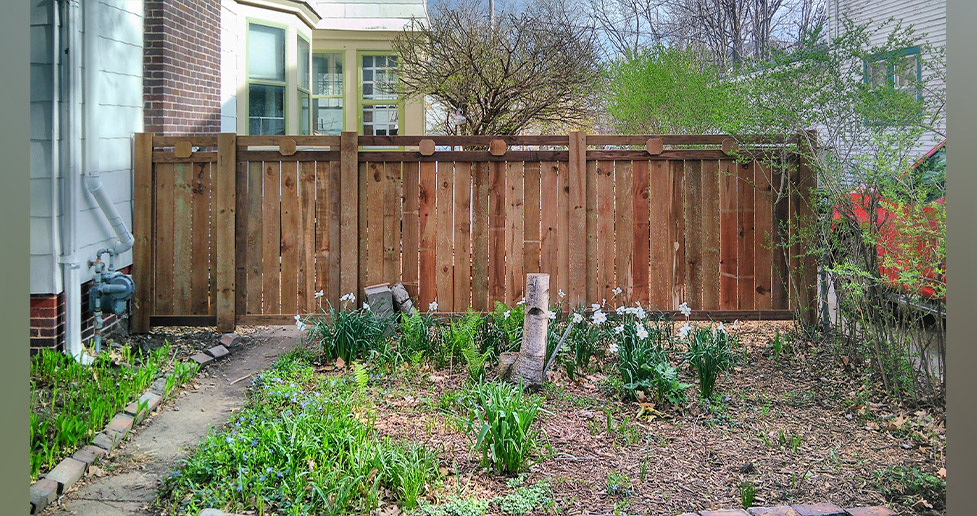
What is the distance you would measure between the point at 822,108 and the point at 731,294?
1.74 metres

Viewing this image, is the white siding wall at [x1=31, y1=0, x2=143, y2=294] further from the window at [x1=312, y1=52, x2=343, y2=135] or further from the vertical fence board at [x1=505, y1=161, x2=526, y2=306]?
the window at [x1=312, y1=52, x2=343, y2=135]

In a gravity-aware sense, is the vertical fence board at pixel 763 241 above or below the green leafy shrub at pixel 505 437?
above

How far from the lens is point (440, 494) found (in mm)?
3287

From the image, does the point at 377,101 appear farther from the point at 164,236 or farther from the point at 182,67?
the point at 164,236

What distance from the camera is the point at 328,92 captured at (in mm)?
13211

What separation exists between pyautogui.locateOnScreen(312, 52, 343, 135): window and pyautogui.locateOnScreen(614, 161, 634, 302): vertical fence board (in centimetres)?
764

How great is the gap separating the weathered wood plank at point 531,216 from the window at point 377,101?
7.01 metres

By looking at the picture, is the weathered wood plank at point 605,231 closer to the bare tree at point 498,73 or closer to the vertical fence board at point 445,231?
the vertical fence board at point 445,231

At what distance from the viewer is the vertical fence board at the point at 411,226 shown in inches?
254

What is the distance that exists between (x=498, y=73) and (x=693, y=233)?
3928 millimetres

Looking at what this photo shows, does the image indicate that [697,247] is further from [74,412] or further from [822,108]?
[74,412]

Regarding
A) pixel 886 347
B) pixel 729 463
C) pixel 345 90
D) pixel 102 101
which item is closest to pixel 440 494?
pixel 729 463

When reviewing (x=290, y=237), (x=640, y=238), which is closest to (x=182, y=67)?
(x=290, y=237)

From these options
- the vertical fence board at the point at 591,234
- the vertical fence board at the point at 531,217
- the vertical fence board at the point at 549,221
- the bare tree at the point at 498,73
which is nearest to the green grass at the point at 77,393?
the vertical fence board at the point at 531,217
